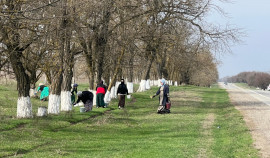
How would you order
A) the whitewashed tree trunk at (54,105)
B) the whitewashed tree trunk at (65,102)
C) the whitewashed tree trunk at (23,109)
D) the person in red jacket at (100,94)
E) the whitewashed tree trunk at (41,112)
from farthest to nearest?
the person in red jacket at (100,94)
the whitewashed tree trunk at (65,102)
the whitewashed tree trunk at (54,105)
the whitewashed tree trunk at (41,112)
the whitewashed tree trunk at (23,109)

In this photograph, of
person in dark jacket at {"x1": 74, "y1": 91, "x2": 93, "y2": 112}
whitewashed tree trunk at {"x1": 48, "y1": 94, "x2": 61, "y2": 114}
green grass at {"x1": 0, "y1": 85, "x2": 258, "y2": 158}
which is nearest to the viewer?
green grass at {"x1": 0, "y1": 85, "x2": 258, "y2": 158}

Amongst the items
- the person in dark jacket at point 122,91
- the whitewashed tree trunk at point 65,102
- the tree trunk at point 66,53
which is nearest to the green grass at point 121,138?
the whitewashed tree trunk at point 65,102

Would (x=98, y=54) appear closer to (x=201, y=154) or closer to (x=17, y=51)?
(x=17, y=51)

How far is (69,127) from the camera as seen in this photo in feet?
58.0

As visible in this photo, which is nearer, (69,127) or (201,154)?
(201,154)

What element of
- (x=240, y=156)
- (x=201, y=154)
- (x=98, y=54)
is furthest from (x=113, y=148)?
(x=98, y=54)

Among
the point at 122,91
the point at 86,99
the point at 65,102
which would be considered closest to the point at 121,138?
the point at 86,99

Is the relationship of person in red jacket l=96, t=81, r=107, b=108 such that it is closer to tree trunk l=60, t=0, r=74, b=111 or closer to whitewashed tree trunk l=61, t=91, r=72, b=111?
tree trunk l=60, t=0, r=74, b=111

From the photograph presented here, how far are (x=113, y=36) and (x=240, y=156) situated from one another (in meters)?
21.2

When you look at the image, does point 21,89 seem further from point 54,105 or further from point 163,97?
point 163,97

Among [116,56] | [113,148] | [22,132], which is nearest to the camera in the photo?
[113,148]

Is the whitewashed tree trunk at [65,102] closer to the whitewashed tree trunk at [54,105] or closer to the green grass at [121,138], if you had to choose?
the whitewashed tree trunk at [54,105]

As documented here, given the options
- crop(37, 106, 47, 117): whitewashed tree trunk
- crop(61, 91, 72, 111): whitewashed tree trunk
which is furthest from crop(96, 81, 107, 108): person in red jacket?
crop(37, 106, 47, 117): whitewashed tree trunk

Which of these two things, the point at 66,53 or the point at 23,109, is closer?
the point at 23,109
